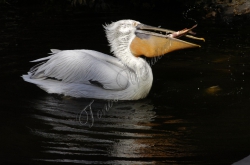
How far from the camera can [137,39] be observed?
5.41 metres

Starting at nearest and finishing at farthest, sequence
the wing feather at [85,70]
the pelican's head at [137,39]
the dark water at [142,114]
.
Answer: the dark water at [142,114] < the wing feather at [85,70] < the pelican's head at [137,39]

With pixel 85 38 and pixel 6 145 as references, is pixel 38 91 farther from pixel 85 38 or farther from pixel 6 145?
pixel 85 38

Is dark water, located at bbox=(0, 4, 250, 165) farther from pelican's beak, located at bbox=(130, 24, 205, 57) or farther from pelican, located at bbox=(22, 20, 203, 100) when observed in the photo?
pelican's beak, located at bbox=(130, 24, 205, 57)

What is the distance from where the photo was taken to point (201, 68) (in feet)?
20.3

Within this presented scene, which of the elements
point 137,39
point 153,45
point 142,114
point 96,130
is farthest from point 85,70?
point 96,130

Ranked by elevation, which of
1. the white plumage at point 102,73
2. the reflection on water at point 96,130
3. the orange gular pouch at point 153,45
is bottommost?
the reflection on water at point 96,130

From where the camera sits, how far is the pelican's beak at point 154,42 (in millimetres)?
5301

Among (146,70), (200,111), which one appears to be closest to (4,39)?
(146,70)

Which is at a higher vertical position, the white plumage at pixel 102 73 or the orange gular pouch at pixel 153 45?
the orange gular pouch at pixel 153 45

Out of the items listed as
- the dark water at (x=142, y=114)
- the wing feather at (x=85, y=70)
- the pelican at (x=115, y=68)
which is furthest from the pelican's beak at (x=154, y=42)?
the dark water at (x=142, y=114)

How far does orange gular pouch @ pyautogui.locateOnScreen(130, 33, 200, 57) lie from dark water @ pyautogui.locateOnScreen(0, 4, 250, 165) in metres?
0.40

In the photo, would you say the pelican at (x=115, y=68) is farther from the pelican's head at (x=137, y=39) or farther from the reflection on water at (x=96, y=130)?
the reflection on water at (x=96, y=130)

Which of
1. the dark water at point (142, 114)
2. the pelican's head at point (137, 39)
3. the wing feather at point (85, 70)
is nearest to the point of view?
the dark water at point (142, 114)

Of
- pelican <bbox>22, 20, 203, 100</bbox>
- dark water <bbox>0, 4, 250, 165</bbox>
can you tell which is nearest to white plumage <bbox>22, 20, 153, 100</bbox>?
pelican <bbox>22, 20, 203, 100</bbox>
